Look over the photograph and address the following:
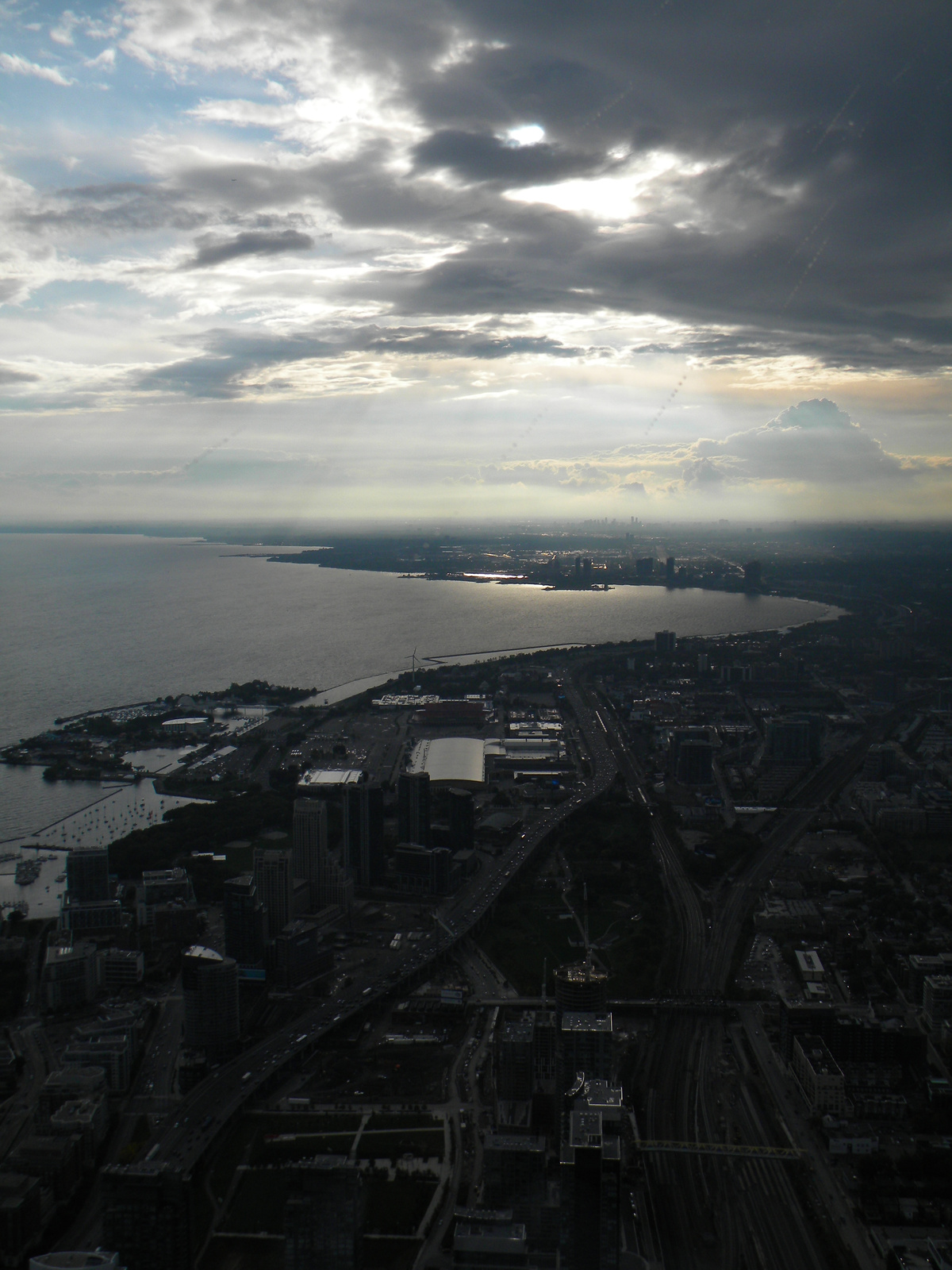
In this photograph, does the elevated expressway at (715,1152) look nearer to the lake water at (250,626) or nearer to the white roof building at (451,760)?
the white roof building at (451,760)

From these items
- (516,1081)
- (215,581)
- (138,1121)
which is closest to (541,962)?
(516,1081)

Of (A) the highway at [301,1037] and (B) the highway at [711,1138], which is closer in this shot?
(B) the highway at [711,1138]

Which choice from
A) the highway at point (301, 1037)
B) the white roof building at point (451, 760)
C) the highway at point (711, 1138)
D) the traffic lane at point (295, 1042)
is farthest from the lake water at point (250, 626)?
the highway at point (711, 1138)

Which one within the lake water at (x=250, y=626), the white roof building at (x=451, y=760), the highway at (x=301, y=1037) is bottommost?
the highway at (x=301, y=1037)

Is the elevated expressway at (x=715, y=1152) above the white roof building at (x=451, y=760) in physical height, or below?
below

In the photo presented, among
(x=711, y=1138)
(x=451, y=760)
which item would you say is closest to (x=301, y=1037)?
(x=711, y=1138)

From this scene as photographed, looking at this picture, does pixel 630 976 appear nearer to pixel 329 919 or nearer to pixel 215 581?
pixel 329 919

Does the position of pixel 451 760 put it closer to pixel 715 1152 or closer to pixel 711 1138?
pixel 711 1138

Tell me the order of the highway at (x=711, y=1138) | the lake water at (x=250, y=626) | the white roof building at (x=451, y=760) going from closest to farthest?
the highway at (x=711, y=1138)
the white roof building at (x=451, y=760)
the lake water at (x=250, y=626)

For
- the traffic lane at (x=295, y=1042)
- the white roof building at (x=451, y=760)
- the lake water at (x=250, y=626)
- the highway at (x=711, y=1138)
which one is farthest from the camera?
the lake water at (x=250, y=626)
